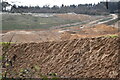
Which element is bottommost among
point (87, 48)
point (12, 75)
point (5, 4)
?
point (12, 75)

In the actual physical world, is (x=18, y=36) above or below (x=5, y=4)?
below

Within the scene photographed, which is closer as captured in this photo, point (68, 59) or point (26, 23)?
point (68, 59)

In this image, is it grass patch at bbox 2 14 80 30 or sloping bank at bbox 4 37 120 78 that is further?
grass patch at bbox 2 14 80 30

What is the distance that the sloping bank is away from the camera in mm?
9453

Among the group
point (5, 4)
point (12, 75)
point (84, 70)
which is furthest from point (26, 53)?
point (5, 4)

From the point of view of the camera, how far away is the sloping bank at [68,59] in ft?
31.0

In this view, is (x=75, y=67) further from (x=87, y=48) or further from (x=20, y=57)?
(x=20, y=57)

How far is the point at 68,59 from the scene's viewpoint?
10.8 meters

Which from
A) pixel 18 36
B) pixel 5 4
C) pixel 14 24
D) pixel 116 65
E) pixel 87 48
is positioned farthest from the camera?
pixel 14 24

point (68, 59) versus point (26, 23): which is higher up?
point (26, 23)

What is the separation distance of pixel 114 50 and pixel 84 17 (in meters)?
40.7

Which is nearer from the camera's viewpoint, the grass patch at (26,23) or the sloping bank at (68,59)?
the sloping bank at (68,59)

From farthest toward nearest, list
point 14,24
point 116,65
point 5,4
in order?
point 14,24 < point 116,65 < point 5,4

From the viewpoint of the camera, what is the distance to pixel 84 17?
5025cm
